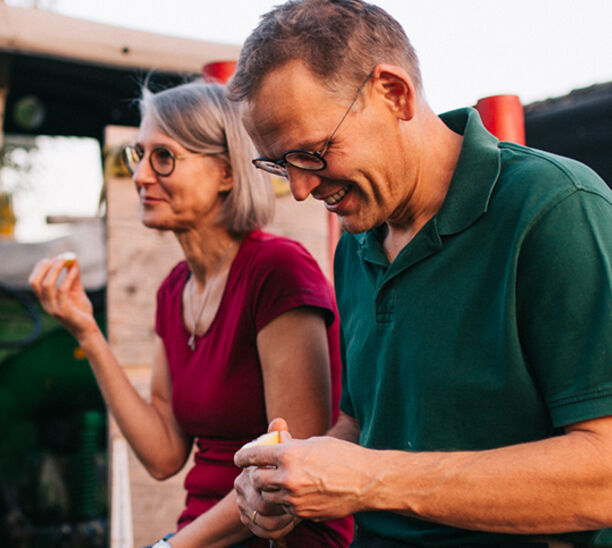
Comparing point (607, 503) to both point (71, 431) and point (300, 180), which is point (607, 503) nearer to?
point (300, 180)

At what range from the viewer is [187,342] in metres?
2.09

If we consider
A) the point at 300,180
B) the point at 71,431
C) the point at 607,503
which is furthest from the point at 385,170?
the point at 71,431

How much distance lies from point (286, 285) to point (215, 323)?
0.29 metres

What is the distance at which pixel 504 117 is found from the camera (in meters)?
2.04

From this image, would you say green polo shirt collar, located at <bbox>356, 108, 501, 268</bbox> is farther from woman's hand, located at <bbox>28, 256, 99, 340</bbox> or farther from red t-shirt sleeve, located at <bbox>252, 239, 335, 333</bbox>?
woman's hand, located at <bbox>28, 256, 99, 340</bbox>

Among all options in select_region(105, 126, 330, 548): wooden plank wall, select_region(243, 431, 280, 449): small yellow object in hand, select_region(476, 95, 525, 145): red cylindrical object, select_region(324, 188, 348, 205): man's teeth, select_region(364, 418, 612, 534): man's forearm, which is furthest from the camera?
select_region(105, 126, 330, 548): wooden plank wall

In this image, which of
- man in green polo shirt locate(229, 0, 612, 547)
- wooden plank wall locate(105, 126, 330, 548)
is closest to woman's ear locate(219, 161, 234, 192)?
man in green polo shirt locate(229, 0, 612, 547)

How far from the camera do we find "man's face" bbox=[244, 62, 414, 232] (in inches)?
50.7

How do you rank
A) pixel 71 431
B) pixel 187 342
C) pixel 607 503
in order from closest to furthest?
pixel 607 503 → pixel 187 342 → pixel 71 431

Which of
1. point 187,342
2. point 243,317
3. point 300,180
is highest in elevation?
point 300,180

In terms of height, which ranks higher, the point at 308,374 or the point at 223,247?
the point at 223,247

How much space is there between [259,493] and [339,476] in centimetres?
21

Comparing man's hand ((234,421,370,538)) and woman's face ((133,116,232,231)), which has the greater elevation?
woman's face ((133,116,232,231))

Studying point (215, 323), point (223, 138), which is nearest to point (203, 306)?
point (215, 323)
